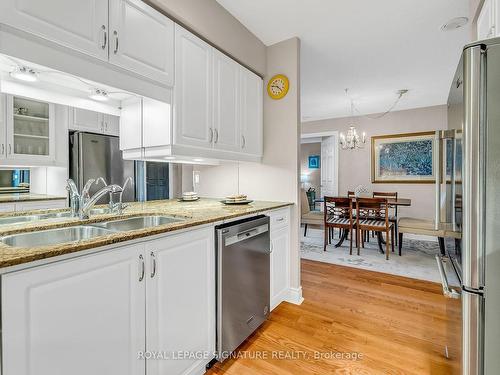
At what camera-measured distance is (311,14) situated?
2.16 m

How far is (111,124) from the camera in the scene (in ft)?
5.63

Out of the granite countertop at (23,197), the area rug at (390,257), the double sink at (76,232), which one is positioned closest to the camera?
the double sink at (76,232)

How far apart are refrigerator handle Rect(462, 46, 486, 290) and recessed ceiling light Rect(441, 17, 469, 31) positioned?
1.89 m

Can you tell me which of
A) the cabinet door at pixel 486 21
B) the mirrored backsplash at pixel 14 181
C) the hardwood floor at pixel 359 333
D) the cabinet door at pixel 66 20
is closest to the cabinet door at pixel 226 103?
the cabinet door at pixel 66 20

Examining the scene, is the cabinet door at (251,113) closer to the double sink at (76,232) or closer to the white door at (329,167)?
the double sink at (76,232)

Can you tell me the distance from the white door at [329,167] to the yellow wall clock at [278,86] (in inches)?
143

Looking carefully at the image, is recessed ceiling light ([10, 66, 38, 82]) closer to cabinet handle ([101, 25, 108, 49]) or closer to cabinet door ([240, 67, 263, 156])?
cabinet handle ([101, 25, 108, 49])

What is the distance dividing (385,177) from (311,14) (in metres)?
4.05

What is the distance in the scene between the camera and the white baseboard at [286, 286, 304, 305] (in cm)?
242

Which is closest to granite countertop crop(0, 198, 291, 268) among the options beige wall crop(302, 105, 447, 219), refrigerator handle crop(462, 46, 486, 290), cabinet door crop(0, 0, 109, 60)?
cabinet door crop(0, 0, 109, 60)

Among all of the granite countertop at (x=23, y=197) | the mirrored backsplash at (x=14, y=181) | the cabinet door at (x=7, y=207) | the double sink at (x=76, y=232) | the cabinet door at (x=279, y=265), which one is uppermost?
the mirrored backsplash at (x=14, y=181)

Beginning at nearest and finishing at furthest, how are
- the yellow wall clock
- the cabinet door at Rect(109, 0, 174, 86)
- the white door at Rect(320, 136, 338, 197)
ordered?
the cabinet door at Rect(109, 0, 174, 86), the yellow wall clock, the white door at Rect(320, 136, 338, 197)

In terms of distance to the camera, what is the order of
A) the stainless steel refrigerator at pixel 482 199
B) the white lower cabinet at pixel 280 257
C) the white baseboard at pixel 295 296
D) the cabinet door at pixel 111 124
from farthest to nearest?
the white baseboard at pixel 295 296 → the white lower cabinet at pixel 280 257 → the cabinet door at pixel 111 124 → the stainless steel refrigerator at pixel 482 199

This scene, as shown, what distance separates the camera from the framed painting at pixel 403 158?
192 inches
